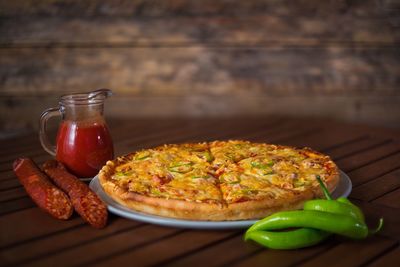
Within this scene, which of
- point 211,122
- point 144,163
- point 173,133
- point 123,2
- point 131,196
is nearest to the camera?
point 131,196

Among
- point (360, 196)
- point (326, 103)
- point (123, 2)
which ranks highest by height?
point (123, 2)

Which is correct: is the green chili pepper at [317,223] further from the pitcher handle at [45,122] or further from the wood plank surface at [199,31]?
the wood plank surface at [199,31]

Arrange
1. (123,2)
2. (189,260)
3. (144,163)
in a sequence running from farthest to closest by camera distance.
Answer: (123,2) < (144,163) < (189,260)

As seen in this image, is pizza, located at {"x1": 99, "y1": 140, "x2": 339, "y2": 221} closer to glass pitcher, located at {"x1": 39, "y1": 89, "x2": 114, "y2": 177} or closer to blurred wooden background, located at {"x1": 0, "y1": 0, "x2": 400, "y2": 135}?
glass pitcher, located at {"x1": 39, "y1": 89, "x2": 114, "y2": 177}

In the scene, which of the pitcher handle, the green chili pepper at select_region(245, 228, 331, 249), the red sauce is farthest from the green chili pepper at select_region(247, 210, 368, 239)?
the pitcher handle

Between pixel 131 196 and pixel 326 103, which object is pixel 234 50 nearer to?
pixel 326 103

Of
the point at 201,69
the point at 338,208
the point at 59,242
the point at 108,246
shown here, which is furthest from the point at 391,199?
the point at 201,69

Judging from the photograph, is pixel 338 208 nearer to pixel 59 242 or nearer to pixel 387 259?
pixel 387 259

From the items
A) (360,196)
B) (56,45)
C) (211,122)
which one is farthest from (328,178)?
(56,45)
